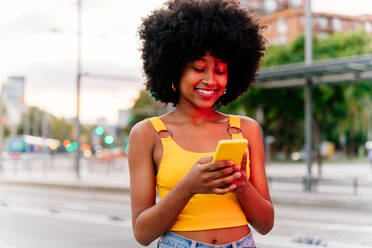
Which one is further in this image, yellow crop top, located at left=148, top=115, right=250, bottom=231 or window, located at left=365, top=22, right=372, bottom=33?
window, located at left=365, top=22, right=372, bottom=33

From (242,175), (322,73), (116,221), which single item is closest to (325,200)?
(322,73)

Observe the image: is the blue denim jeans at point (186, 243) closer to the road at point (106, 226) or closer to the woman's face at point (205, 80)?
the woman's face at point (205, 80)

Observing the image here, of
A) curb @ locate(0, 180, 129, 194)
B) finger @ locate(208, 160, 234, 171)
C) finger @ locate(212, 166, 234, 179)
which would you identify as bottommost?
curb @ locate(0, 180, 129, 194)

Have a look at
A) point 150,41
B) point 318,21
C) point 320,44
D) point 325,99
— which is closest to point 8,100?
point 325,99

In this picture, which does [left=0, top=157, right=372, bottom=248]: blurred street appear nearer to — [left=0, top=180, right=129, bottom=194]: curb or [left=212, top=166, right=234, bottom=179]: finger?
[left=0, top=180, right=129, bottom=194]: curb

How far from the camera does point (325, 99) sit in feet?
87.7

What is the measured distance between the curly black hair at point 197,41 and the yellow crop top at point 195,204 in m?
0.35

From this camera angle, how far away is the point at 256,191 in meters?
1.84

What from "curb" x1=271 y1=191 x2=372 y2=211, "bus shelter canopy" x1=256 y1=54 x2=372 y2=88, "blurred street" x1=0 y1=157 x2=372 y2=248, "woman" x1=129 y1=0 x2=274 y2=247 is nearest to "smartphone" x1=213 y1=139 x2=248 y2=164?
"woman" x1=129 y1=0 x2=274 y2=247

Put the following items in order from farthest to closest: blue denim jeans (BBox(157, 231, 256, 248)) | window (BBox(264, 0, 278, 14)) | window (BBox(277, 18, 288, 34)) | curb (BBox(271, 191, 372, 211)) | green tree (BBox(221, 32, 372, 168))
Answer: window (BBox(264, 0, 278, 14)) → window (BBox(277, 18, 288, 34)) → green tree (BBox(221, 32, 372, 168)) → curb (BBox(271, 191, 372, 211)) → blue denim jeans (BBox(157, 231, 256, 248))

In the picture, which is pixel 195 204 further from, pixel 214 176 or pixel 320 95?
pixel 320 95

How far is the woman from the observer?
6.02 feet

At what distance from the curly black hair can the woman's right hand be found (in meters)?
0.49

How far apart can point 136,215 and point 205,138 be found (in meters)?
0.35
